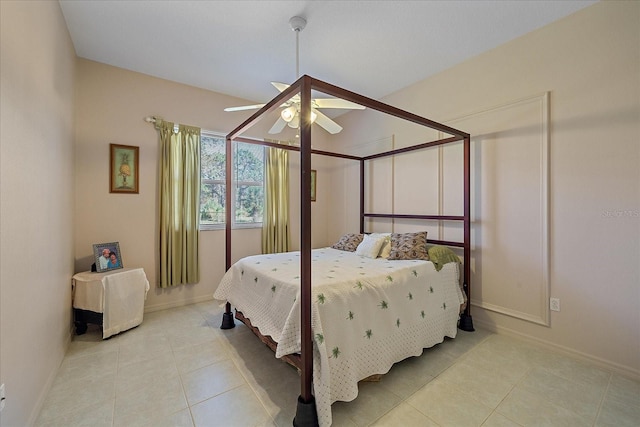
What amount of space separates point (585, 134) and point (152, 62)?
4.12 m

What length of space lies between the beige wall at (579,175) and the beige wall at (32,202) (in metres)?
3.43

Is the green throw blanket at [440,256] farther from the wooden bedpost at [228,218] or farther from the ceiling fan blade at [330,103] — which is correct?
the wooden bedpost at [228,218]

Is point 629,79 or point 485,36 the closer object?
point 629,79

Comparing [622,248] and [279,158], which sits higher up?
[279,158]

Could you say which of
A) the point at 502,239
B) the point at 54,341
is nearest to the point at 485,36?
the point at 502,239

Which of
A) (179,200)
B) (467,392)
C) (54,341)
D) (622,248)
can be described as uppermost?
(179,200)

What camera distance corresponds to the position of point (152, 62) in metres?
2.91

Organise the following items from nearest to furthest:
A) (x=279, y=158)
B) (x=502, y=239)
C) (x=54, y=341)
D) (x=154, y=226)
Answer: (x=54, y=341) → (x=502, y=239) → (x=154, y=226) → (x=279, y=158)

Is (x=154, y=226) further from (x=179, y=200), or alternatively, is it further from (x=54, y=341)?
(x=54, y=341)

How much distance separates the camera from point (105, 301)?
8.20 ft

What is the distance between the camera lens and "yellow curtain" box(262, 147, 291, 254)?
3939 mm

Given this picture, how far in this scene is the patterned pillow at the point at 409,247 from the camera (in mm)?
2680

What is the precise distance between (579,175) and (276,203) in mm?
3306

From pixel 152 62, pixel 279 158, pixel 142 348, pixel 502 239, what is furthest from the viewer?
pixel 279 158
